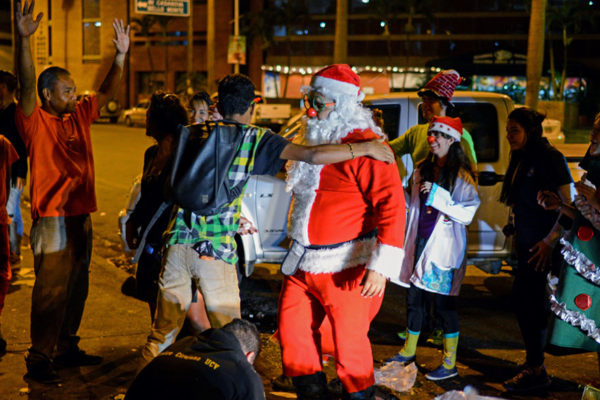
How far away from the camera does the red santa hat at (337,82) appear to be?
3.92 metres

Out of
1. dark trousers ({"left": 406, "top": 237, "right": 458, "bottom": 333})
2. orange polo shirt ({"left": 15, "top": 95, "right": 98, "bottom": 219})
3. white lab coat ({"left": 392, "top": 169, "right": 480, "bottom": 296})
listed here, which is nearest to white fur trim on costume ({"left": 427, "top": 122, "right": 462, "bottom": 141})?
white lab coat ({"left": 392, "top": 169, "right": 480, "bottom": 296})

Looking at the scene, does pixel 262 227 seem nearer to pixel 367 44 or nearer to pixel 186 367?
pixel 186 367

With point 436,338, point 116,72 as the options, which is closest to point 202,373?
point 116,72

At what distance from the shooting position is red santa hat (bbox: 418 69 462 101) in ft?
18.9

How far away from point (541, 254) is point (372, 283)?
5.54ft

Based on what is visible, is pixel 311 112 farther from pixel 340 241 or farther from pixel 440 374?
pixel 440 374

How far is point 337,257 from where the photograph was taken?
3871 mm

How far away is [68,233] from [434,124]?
2.71 meters

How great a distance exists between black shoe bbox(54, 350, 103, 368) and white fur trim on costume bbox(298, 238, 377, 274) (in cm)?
205

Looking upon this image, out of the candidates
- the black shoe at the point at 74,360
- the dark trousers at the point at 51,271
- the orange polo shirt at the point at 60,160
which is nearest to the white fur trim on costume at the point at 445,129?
the orange polo shirt at the point at 60,160

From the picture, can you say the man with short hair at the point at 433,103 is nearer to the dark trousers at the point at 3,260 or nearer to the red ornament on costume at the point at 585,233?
the red ornament on costume at the point at 585,233

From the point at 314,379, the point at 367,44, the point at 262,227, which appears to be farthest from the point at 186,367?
the point at 367,44

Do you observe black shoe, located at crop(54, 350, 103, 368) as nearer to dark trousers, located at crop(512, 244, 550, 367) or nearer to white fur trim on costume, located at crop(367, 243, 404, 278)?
white fur trim on costume, located at crop(367, 243, 404, 278)

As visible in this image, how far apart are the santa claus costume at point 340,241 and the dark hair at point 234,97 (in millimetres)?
507
